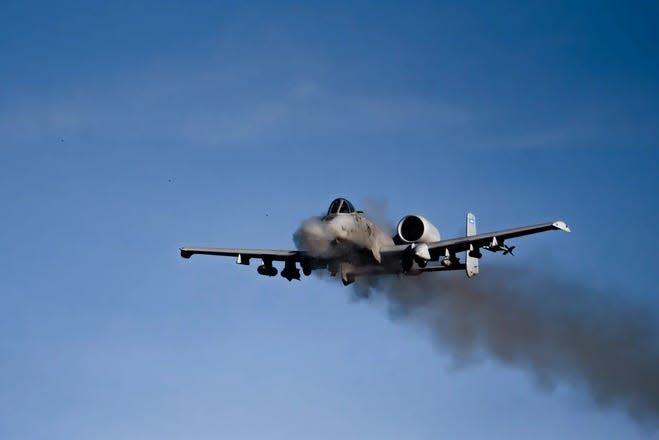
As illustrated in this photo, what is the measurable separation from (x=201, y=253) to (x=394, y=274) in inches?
582

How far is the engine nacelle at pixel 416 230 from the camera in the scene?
80.2 metres

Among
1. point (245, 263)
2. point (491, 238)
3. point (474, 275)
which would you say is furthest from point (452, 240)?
point (245, 263)

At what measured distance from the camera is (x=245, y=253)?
83.3 metres

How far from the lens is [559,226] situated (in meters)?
75.6

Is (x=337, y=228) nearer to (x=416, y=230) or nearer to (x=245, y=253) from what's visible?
(x=416, y=230)

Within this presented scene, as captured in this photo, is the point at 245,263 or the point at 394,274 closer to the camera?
the point at 394,274

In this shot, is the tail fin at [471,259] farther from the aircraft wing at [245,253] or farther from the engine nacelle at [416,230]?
the aircraft wing at [245,253]

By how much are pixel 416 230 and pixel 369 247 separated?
532cm

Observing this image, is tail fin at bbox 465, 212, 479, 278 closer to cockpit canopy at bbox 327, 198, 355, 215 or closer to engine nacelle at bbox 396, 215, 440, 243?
engine nacelle at bbox 396, 215, 440, 243

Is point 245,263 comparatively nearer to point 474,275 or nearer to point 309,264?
point 309,264

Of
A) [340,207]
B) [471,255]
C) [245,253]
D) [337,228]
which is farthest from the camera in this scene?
[245,253]

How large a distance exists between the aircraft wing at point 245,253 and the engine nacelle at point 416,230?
7392mm

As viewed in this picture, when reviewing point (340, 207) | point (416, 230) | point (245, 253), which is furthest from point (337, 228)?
point (245, 253)

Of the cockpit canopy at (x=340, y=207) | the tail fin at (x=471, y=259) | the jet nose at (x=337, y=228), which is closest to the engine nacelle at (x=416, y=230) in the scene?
the tail fin at (x=471, y=259)
